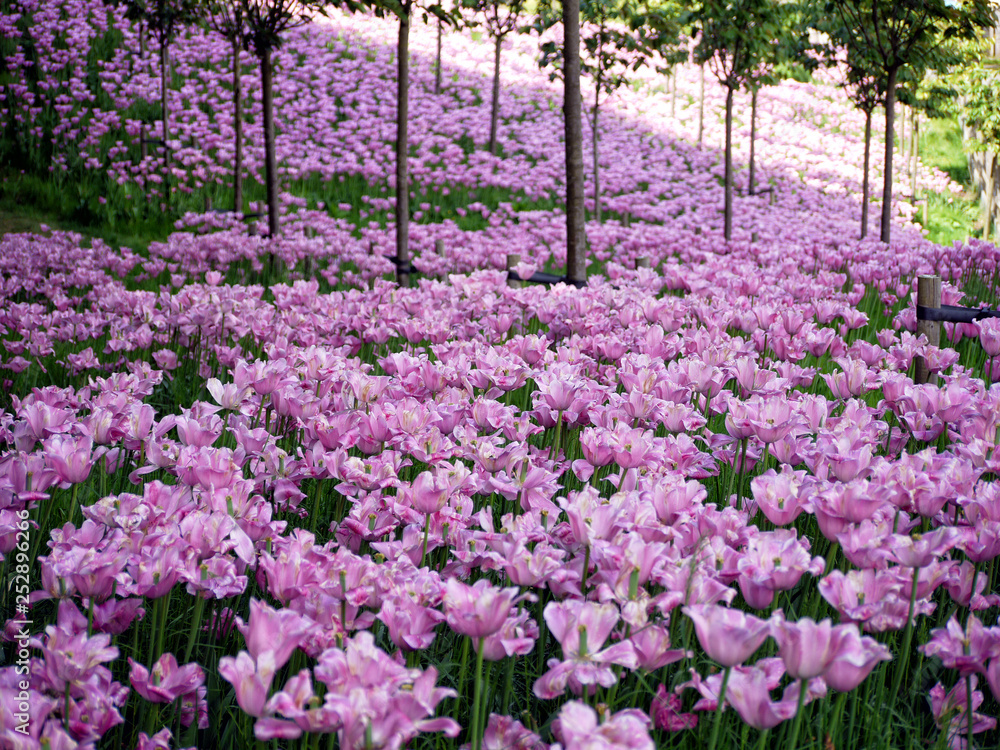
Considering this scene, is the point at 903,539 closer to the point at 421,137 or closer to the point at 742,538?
the point at 742,538

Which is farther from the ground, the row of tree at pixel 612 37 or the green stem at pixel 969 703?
the row of tree at pixel 612 37

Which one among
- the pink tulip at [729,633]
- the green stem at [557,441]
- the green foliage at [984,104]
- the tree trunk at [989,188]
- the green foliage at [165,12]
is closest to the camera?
the pink tulip at [729,633]

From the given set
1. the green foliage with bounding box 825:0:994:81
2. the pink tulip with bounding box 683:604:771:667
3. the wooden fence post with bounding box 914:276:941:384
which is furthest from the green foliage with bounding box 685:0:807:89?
the pink tulip with bounding box 683:604:771:667

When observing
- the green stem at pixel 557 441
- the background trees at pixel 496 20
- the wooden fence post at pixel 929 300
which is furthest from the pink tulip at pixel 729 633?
the background trees at pixel 496 20

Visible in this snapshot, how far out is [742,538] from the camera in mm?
1832

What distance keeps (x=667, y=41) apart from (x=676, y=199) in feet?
17.6

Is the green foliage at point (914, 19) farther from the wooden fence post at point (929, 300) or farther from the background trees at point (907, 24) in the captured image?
the wooden fence post at point (929, 300)

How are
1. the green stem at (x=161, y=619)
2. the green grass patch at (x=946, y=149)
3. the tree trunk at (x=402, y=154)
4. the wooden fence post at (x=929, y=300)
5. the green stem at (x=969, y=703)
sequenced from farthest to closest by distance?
the green grass patch at (x=946, y=149) → the tree trunk at (x=402, y=154) → the wooden fence post at (x=929, y=300) → the green stem at (x=161, y=619) → the green stem at (x=969, y=703)

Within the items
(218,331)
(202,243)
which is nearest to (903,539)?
(218,331)

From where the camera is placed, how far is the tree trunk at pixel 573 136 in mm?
6871

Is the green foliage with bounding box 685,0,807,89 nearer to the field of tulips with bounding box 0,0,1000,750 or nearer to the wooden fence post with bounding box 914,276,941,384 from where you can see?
the field of tulips with bounding box 0,0,1000,750

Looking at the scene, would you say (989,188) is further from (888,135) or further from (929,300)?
(929,300)

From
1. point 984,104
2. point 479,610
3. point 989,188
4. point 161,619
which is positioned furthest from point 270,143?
point 989,188

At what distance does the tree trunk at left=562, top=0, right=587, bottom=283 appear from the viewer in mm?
6871
